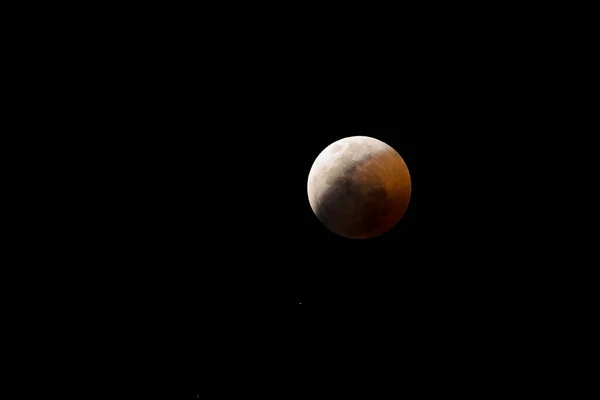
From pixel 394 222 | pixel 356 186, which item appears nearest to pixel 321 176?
pixel 356 186

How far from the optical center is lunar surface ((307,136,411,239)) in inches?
94.1

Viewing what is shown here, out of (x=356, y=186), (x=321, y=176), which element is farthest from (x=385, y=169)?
(x=321, y=176)

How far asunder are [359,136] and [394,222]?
Result: 1.73ft

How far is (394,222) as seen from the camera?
8.39ft

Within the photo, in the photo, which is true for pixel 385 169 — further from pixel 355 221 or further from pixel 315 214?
pixel 315 214

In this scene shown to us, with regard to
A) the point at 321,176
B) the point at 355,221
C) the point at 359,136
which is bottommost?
the point at 355,221

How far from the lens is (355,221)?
2.45 m

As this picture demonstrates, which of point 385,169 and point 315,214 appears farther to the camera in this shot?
point 315,214

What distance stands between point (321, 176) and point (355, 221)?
1.02ft

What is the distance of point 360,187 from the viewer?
238 cm

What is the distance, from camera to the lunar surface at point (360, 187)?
2.39 meters

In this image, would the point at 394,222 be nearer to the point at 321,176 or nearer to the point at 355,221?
the point at 355,221

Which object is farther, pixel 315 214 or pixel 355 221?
pixel 315 214

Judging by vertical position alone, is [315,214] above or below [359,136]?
below
